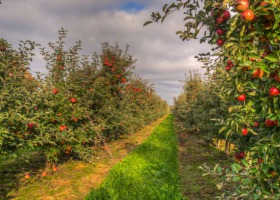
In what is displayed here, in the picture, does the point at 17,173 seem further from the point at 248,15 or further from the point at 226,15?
the point at 248,15

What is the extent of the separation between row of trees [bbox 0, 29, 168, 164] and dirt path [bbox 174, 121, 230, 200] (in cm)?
311

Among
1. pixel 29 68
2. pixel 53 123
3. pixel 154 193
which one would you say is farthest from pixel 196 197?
pixel 29 68

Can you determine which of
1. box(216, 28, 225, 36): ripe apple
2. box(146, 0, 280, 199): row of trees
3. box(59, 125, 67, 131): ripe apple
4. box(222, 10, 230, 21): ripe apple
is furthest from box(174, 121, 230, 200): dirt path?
box(222, 10, 230, 21): ripe apple

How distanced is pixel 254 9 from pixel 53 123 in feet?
19.2

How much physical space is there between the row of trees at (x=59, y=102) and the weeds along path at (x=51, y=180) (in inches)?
17.9

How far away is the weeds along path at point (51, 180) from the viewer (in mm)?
5622

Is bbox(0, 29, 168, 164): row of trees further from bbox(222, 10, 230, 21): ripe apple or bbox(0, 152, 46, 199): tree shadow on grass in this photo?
bbox(222, 10, 230, 21): ripe apple

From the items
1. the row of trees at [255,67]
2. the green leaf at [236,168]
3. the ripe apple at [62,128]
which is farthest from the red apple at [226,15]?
the ripe apple at [62,128]

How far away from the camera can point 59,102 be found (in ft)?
21.0

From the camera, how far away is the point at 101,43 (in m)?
11.7

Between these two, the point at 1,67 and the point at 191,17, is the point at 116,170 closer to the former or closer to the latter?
the point at 1,67

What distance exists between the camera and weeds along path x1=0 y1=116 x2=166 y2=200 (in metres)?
5.62

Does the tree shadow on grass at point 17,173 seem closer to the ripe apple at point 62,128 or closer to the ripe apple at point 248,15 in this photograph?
the ripe apple at point 62,128

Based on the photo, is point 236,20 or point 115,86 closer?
point 236,20
